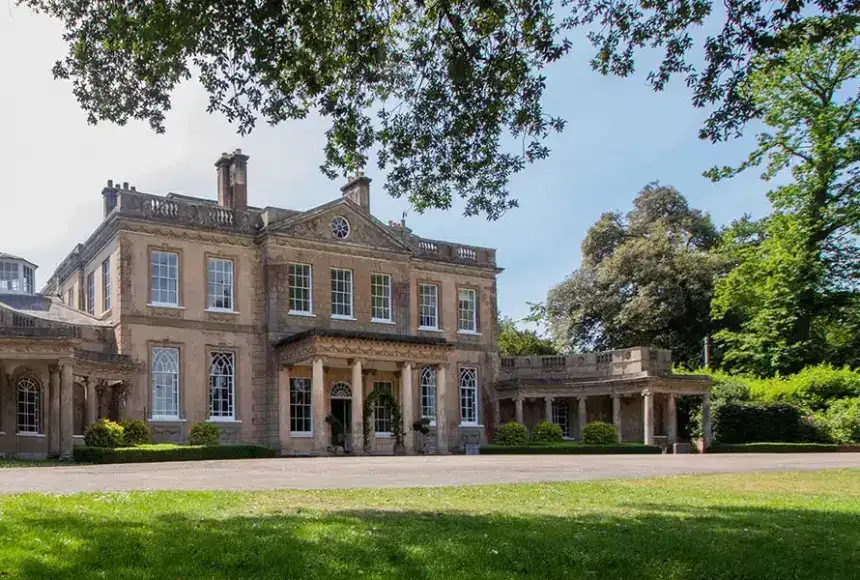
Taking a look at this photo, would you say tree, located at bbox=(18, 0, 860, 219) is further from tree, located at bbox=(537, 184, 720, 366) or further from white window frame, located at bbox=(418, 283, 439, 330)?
tree, located at bbox=(537, 184, 720, 366)

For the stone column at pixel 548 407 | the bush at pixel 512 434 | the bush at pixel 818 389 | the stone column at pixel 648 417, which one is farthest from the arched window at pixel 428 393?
the bush at pixel 818 389

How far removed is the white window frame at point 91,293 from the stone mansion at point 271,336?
12cm

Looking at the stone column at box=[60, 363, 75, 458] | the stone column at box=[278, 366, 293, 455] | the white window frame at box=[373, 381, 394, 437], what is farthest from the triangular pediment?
the stone column at box=[60, 363, 75, 458]

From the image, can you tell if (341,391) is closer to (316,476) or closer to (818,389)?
(316,476)

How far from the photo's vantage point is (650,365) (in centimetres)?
4025

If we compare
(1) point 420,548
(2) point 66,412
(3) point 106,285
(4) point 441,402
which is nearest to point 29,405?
(2) point 66,412

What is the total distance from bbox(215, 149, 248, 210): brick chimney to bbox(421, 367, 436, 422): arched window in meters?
10.4

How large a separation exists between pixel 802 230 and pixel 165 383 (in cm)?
2788

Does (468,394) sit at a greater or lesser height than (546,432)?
greater

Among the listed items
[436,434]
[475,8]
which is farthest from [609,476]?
[436,434]

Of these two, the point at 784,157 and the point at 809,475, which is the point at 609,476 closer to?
the point at 809,475

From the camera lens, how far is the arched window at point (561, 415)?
4475 centimetres

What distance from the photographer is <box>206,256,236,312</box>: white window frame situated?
3450 centimetres

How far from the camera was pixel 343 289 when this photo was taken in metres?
37.1
